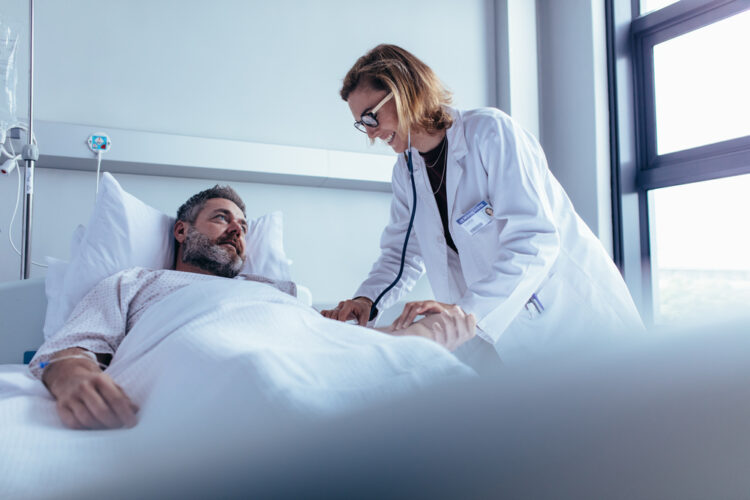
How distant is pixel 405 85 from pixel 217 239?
2.64 feet

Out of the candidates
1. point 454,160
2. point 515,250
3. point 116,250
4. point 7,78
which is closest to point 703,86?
point 454,160

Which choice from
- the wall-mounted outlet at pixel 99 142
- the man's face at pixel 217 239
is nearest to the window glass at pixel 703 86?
the man's face at pixel 217 239

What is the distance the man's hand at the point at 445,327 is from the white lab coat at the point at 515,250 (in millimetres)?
88

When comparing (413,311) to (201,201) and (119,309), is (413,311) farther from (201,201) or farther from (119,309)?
(201,201)

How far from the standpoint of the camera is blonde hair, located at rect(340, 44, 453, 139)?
1.58 metres

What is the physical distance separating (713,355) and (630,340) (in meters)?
0.04

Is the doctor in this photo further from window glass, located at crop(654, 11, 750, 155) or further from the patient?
window glass, located at crop(654, 11, 750, 155)

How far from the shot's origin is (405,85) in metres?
1.59

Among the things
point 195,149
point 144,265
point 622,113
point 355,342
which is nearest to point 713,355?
point 355,342

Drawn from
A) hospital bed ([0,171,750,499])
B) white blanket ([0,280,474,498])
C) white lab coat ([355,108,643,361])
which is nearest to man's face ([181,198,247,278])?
white lab coat ([355,108,643,361])

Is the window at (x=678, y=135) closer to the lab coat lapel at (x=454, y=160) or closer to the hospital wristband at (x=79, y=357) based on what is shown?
the lab coat lapel at (x=454, y=160)

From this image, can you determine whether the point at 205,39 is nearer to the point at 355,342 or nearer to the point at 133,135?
the point at 133,135

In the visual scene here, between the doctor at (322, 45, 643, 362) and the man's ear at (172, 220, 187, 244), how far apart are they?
2.16 ft

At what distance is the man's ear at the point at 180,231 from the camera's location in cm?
193
